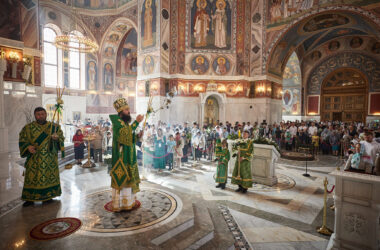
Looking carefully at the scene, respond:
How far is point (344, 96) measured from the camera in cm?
2325

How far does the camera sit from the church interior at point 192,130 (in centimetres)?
383

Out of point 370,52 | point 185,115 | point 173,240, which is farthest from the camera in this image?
point 370,52

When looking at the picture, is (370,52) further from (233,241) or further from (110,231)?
(110,231)

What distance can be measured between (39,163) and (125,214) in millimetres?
2218

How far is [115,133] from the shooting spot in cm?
442

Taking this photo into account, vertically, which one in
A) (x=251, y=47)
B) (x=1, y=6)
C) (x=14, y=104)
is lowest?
(x=14, y=104)

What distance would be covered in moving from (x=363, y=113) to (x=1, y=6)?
30271 millimetres

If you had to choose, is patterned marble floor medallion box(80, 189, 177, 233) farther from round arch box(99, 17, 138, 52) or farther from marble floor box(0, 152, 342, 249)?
round arch box(99, 17, 138, 52)

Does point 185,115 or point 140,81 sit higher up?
point 140,81

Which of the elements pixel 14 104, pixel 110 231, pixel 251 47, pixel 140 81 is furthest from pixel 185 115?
pixel 110 231

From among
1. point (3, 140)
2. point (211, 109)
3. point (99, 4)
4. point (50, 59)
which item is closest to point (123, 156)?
point (3, 140)

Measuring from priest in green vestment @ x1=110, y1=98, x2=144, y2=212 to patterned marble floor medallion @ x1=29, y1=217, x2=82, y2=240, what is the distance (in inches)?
31.9

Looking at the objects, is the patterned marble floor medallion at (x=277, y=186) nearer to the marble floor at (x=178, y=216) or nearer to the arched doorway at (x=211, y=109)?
the marble floor at (x=178, y=216)

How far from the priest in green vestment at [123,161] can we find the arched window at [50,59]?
64.4 ft
